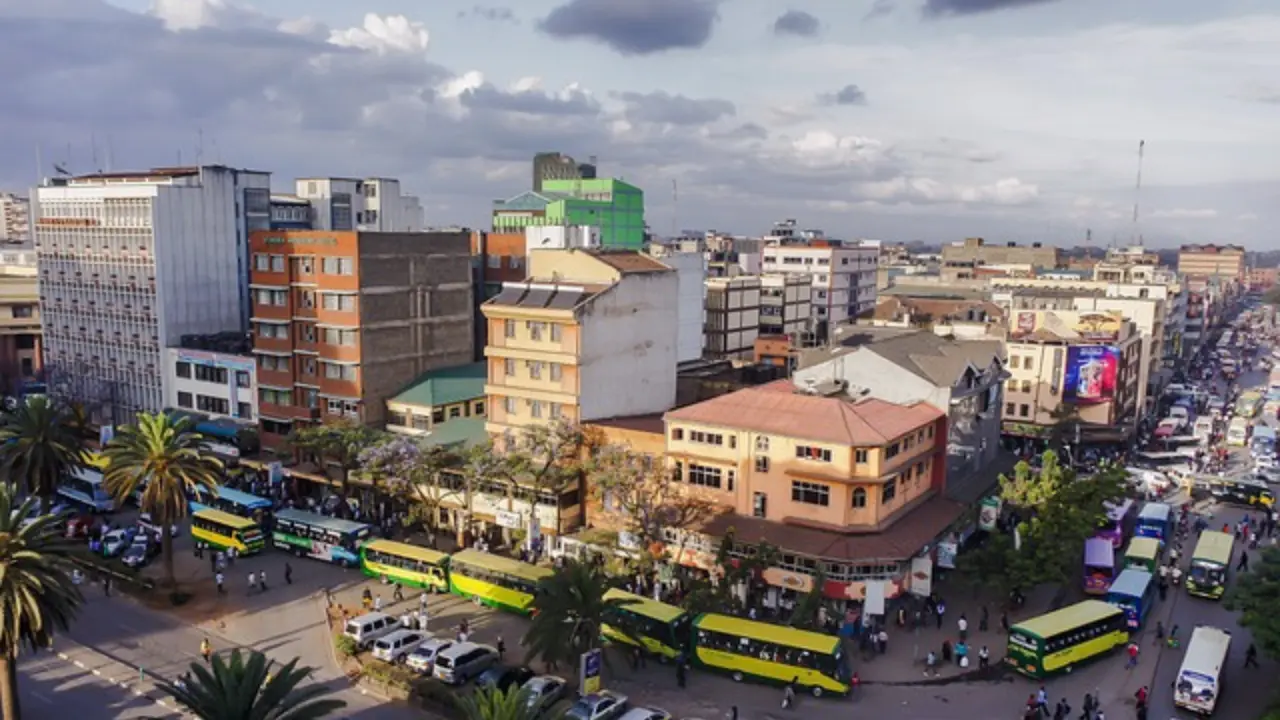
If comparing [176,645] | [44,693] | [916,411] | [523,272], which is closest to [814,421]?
[916,411]

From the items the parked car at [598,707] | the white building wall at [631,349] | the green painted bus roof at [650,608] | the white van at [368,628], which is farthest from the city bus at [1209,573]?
the white van at [368,628]

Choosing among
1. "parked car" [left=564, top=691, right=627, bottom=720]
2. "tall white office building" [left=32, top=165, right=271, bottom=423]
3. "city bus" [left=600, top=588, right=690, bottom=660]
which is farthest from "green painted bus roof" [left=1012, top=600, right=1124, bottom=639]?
"tall white office building" [left=32, top=165, right=271, bottom=423]

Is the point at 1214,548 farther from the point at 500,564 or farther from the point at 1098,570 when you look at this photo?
the point at 500,564

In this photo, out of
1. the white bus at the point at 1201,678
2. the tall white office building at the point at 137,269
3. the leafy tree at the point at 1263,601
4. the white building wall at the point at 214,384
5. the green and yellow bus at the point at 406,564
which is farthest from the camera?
the tall white office building at the point at 137,269

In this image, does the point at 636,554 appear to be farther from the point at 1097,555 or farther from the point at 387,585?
the point at 1097,555

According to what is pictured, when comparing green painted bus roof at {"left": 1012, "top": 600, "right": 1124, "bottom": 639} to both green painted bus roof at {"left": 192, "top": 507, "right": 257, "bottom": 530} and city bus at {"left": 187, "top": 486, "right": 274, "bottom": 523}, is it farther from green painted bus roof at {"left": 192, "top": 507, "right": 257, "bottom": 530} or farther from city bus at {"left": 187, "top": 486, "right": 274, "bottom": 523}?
city bus at {"left": 187, "top": 486, "right": 274, "bottom": 523}

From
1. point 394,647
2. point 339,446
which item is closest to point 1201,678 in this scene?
point 394,647

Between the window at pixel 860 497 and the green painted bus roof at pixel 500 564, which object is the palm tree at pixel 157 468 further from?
the window at pixel 860 497
